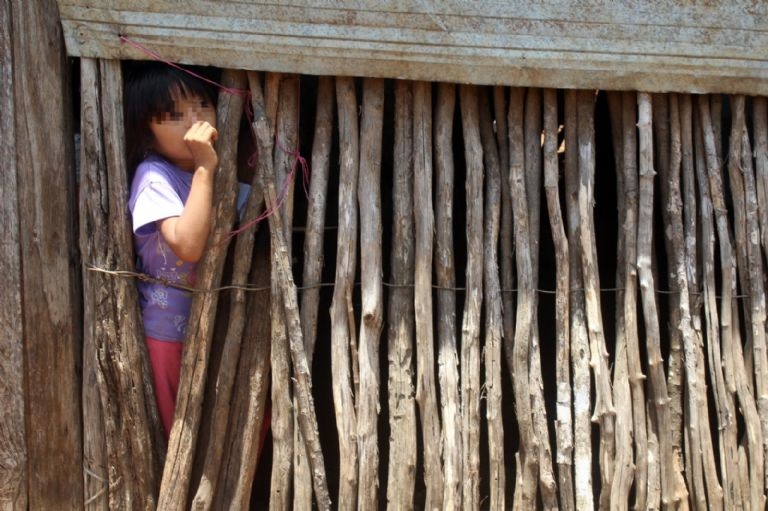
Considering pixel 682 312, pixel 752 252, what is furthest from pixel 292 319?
pixel 752 252

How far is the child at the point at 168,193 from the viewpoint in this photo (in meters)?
2.39

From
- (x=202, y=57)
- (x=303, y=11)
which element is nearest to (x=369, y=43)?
(x=303, y=11)

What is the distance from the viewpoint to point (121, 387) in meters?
2.44

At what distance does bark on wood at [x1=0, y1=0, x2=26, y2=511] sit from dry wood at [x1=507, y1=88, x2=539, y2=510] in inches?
57.5

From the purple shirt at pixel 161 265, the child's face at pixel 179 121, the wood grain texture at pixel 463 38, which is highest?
the wood grain texture at pixel 463 38

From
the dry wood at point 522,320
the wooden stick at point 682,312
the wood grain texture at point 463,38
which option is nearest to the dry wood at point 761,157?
the wood grain texture at point 463,38

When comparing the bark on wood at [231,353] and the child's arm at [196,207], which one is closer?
the child's arm at [196,207]

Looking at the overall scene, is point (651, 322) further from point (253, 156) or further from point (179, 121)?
point (179, 121)

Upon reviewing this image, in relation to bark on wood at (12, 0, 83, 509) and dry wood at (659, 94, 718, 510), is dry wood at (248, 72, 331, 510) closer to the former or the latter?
bark on wood at (12, 0, 83, 509)

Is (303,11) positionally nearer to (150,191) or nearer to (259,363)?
(150,191)

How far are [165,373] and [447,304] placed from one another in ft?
2.91

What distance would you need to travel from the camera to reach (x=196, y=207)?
2.35m

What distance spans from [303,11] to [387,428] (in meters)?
1.73

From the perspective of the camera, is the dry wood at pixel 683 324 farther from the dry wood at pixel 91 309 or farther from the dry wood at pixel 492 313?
the dry wood at pixel 91 309
